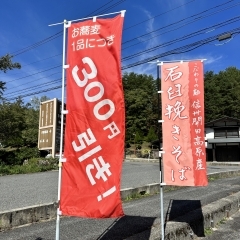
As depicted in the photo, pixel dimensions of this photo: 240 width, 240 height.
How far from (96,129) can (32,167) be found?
13.9 meters

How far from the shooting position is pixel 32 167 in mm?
15672

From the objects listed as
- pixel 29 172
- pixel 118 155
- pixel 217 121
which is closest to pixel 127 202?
pixel 118 155

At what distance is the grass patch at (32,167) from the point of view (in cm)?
1479

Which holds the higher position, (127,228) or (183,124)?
(183,124)

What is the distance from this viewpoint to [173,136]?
15.4 ft

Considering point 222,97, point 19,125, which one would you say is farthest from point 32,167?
point 222,97

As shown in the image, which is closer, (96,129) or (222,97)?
(96,129)

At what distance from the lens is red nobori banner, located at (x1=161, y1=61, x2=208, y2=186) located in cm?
465

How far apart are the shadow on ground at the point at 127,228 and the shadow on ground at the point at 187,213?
0.52 meters

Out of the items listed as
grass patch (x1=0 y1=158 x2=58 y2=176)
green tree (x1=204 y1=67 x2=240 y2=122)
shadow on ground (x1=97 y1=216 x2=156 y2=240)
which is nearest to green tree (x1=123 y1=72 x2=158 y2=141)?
green tree (x1=204 y1=67 x2=240 y2=122)

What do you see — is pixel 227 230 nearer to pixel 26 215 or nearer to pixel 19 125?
pixel 26 215

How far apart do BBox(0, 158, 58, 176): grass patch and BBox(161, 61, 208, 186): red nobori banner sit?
11274mm

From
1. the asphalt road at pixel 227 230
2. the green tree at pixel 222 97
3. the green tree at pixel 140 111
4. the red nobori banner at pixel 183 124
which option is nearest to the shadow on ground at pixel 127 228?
the red nobori banner at pixel 183 124

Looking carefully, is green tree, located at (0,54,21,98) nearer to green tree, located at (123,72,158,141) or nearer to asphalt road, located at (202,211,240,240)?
asphalt road, located at (202,211,240,240)
